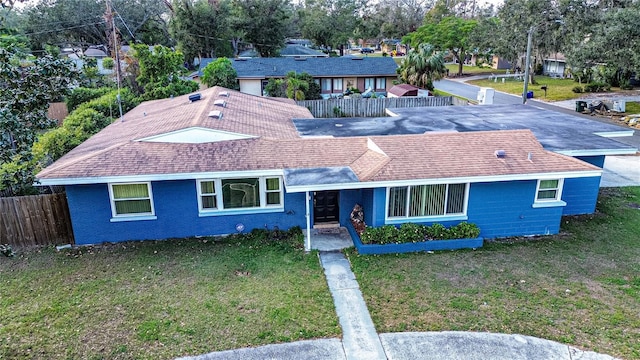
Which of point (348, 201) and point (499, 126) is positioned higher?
point (499, 126)

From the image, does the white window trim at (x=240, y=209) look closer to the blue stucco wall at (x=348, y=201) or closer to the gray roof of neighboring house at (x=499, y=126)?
the blue stucco wall at (x=348, y=201)

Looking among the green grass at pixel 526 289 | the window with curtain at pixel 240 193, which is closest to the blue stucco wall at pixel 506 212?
the green grass at pixel 526 289

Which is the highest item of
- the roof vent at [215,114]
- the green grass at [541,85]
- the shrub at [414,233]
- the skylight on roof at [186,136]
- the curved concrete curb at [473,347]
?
the roof vent at [215,114]

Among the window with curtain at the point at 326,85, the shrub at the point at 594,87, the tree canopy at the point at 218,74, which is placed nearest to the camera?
the tree canopy at the point at 218,74

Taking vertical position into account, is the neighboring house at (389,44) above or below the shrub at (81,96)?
above

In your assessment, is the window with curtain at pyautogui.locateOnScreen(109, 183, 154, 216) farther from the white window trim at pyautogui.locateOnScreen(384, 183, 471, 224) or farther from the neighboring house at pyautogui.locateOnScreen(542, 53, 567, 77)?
the neighboring house at pyautogui.locateOnScreen(542, 53, 567, 77)

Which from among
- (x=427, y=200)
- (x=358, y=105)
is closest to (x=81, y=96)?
(x=358, y=105)

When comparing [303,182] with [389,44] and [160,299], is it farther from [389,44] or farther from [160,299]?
[389,44]
